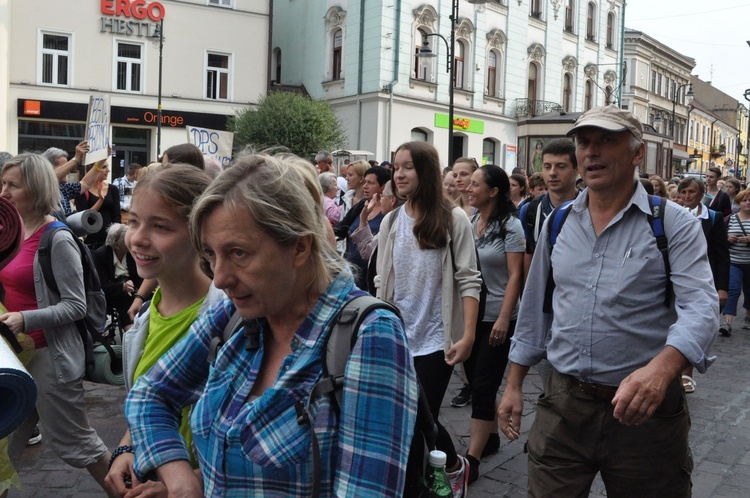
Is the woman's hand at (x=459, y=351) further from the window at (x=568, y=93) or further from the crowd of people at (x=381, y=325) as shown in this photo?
the window at (x=568, y=93)

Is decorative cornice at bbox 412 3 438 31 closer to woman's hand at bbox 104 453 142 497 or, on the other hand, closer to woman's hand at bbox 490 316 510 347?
woman's hand at bbox 490 316 510 347

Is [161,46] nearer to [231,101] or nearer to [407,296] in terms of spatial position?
[231,101]

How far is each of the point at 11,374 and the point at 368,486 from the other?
33.0 inches

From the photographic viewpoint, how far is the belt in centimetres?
284

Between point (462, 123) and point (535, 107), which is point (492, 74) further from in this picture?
point (462, 123)

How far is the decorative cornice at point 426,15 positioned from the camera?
30969 millimetres

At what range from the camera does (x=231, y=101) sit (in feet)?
98.9

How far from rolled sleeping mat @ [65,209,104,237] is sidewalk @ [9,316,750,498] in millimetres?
1027

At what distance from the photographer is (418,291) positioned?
426 centimetres

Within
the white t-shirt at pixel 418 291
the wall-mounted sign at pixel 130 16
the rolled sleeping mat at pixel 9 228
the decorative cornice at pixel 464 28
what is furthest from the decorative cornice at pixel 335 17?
the rolled sleeping mat at pixel 9 228

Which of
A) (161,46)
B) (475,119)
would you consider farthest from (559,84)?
(161,46)

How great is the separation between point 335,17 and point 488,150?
9357mm

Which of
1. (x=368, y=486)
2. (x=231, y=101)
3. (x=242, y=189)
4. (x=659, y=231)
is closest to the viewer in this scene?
(x=368, y=486)

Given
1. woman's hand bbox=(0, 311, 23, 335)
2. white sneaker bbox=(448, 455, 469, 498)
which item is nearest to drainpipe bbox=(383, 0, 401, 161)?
woman's hand bbox=(0, 311, 23, 335)
